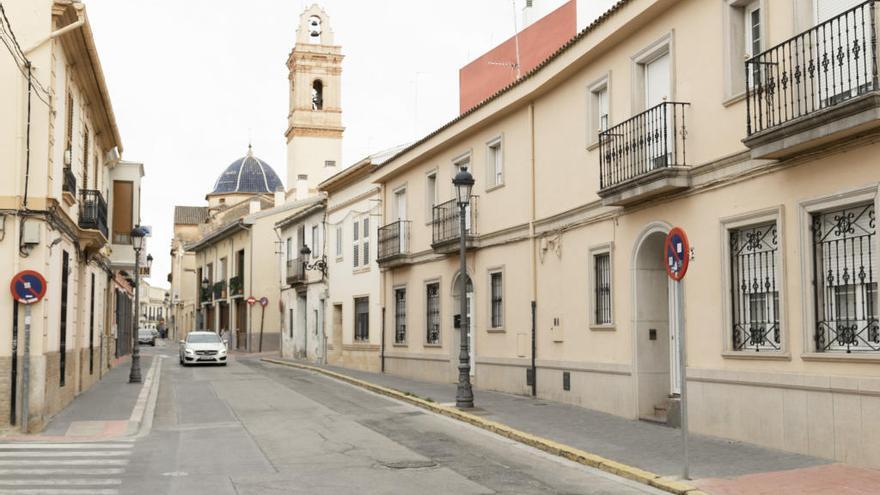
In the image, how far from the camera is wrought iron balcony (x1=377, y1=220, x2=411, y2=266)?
26391mm

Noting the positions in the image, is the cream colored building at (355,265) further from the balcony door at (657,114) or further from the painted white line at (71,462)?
the painted white line at (71,462)

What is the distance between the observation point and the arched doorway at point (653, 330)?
14.7 meters

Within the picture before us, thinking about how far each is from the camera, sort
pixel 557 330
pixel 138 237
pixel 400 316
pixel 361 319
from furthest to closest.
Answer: pixel 361 319 → pixel 400 316 → pixel 138 237 → pixel 557 330

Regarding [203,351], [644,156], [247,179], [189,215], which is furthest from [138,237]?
[189,215]

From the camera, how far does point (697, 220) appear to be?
1330 centimetres

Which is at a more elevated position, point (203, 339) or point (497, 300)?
point (497, 300)

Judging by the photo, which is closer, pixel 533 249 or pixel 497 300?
pixel 533 249

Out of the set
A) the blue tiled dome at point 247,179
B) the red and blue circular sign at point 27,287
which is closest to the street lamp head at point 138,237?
the red and blue circular sign at point 27,287

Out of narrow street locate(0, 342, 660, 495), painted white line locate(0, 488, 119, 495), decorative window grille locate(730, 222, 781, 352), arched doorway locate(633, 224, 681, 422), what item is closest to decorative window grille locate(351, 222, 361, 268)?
narrow street locate(0, 342, 660, 495)

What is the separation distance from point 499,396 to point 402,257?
785 centimetres

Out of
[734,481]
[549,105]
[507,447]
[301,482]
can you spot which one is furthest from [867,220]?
[549,105]

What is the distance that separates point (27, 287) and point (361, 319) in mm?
17375

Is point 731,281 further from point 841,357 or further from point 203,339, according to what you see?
point 203,339

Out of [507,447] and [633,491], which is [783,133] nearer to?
[633,491]
